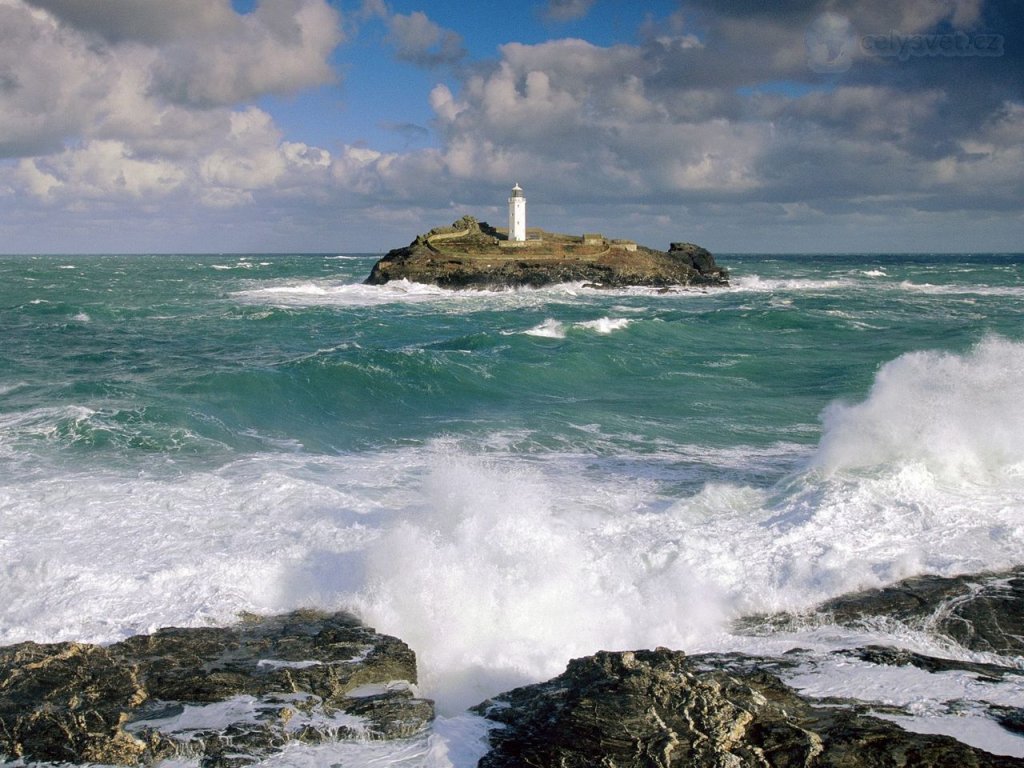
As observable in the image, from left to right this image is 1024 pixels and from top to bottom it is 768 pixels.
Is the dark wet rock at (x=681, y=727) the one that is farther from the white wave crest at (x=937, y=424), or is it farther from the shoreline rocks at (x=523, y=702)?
the white wave crest at (x=937, y=424)

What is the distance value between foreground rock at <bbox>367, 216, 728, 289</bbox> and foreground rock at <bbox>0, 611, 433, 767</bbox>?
48514mm

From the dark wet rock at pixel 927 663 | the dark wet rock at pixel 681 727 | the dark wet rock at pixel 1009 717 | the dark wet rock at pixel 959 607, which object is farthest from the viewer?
the dark wet rock at pixel 959 607

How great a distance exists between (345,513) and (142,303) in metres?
37.7

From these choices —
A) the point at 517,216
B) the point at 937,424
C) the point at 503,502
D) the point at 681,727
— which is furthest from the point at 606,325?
→ the point at 517,216

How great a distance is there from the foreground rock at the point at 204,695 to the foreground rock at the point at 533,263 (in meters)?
48.5

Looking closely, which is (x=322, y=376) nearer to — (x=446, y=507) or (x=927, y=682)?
(x=446, y=507)

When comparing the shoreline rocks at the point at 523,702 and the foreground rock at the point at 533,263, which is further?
the foreground rock at the point at 533,263

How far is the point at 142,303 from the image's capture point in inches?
1688

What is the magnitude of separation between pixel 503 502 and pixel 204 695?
4.21 m

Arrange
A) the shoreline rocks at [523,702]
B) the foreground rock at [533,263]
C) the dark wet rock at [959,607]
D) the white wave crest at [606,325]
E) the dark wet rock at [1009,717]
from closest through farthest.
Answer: the shoreline rocks at [523,702]
the dark wet rock at [1009,717]
the dark wet rock at [959,607]
the white wave crest at [606,325]
the foreground rock at [533,263]

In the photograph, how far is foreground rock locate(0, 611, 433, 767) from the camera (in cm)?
521

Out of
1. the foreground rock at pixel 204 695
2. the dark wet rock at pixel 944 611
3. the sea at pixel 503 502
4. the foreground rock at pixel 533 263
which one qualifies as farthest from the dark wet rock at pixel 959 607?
the foreground rock at pixel 533 263


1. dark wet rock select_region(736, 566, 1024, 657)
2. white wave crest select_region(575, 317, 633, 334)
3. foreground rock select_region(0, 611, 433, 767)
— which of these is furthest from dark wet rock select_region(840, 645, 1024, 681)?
white wave crest select_region(575, 317, 633, 334)

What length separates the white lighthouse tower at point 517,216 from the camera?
62000 millimetres
